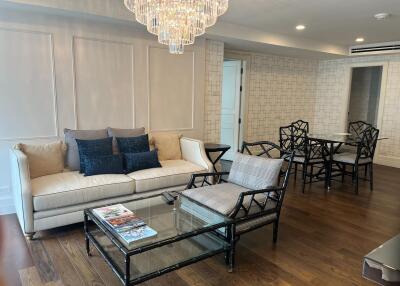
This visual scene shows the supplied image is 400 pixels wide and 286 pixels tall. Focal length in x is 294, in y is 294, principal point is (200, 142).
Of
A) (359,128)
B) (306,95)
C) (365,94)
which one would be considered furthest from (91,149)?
(365,94)

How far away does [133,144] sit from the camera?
365 cm

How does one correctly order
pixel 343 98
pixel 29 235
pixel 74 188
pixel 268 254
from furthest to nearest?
pixel 343 98 → pixel 74 188 → pixel 29 235 → pixel 268 254

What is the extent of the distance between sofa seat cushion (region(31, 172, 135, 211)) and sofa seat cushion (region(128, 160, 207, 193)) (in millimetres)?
117

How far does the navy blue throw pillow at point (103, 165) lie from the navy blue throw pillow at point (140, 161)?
0.10 meters

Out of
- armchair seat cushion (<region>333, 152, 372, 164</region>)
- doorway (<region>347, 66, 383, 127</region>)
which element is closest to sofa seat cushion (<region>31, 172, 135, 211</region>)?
armchair seat cushion (<region>333, 152, 372, 164</region>)

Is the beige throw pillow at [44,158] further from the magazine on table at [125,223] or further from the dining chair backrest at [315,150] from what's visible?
the dining chair backrest at [315,150]

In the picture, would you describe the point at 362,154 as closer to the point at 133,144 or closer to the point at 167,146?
the point at 167,146

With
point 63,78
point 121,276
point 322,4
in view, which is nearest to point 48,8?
point 63,78

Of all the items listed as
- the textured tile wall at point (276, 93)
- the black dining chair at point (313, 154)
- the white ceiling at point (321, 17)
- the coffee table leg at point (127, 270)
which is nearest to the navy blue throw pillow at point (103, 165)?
the coffee table leg at point (127, 270)

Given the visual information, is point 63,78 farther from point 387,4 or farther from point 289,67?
point 289,67

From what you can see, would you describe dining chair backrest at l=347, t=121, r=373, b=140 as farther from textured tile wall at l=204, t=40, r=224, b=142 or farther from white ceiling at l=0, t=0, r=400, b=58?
textured tile wall at l=204, t=40, r=224, b=142

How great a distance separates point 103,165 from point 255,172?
1.65 meters

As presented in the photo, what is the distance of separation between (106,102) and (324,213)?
3.09 meters

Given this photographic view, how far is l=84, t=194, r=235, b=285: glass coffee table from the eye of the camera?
1.90 metres
